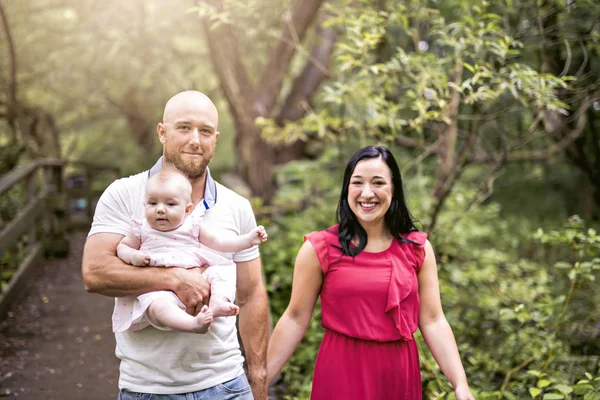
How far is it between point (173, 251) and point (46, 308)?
4.92 m

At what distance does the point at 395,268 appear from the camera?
A: 2.81 metres

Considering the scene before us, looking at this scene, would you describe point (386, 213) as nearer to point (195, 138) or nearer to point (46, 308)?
point (195, 138)

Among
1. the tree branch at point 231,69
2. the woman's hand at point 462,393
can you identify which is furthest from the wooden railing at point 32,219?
the woman's hand at point 462,393

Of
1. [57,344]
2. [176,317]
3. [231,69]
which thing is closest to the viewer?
[176,317]

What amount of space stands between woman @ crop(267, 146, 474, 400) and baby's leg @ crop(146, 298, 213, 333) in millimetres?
851

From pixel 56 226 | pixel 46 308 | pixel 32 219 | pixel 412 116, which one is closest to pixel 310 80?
pixel 412 116

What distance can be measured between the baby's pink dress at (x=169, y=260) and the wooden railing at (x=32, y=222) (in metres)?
4.31

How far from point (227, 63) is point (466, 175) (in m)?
6.58

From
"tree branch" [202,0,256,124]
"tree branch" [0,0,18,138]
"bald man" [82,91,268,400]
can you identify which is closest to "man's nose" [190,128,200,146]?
"bald man" [82,91,268,400]

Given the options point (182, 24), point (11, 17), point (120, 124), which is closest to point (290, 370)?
point (182, 24)

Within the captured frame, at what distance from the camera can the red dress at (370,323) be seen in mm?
2787

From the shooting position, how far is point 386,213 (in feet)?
9.60

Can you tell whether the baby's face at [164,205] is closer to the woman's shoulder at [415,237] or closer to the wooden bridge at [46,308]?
the woman's shoulder at [415,237]

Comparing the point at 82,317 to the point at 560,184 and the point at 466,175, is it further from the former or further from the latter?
the point at 560,184
